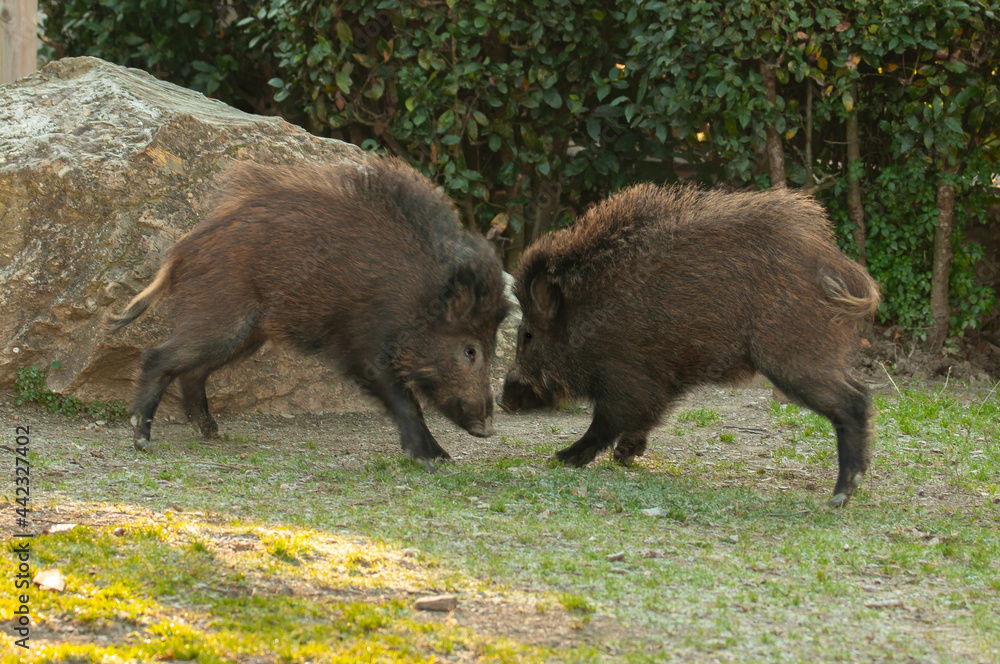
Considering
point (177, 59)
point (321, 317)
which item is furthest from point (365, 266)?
point (177, 59)

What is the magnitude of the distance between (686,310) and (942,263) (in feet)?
13.3

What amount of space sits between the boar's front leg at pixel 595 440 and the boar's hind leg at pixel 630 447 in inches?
2.6

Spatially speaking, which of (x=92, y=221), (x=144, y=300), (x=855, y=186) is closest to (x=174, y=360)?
(x=144, y=300)

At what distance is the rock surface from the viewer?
19.3ft

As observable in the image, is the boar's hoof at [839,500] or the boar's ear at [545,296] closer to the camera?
the boar's hoof at [839,500]

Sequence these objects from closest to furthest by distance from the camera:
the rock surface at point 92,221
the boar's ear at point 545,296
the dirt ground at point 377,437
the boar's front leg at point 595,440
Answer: the dirt ground at point 377,437, the boar's front leg at point 595,440, the boar's ear at point 545,296, the rock surface at point 92,221

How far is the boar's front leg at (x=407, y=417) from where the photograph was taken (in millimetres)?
5164

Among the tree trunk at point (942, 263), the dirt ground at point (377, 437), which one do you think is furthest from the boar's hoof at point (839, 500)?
the tree trunk at point (942, 263)

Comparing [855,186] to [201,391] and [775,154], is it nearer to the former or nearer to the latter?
[775,154]

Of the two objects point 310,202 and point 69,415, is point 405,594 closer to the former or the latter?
point 310,202

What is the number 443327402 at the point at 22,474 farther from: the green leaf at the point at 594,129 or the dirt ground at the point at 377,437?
the green leaf at the point at 594,129

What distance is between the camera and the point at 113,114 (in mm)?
6164

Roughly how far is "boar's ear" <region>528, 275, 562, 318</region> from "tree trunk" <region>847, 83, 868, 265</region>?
3716mm

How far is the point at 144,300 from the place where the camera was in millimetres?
5438
